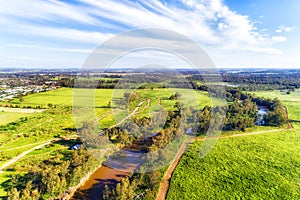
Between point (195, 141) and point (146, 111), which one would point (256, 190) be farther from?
point (146, 111)

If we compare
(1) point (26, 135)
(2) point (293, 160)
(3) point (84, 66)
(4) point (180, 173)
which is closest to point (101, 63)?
(3) point (84, 66)

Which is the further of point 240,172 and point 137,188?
point 240,172

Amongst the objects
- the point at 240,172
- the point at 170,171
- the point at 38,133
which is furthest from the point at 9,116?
the point at 240,172

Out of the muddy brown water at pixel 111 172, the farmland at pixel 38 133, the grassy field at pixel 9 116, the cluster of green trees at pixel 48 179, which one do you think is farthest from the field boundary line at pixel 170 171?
the grassy field at pixel 9 116

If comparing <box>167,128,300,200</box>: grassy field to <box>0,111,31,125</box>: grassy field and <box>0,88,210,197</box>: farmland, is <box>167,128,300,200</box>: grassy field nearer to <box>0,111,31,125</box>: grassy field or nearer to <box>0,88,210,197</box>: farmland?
<box>0,88,210,197</box>: farmland

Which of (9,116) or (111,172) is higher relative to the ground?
(9,116)

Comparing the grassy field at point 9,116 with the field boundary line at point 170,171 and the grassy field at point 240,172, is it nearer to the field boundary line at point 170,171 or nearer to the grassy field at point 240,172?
the field boundary line at point 170,171

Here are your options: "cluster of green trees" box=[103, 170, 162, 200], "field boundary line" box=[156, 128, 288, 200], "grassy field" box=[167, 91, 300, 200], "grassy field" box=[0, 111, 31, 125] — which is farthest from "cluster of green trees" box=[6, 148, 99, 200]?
"grassy field" box=[0, 111, 31, 125]

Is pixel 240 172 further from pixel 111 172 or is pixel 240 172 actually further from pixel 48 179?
pixel 48 179
